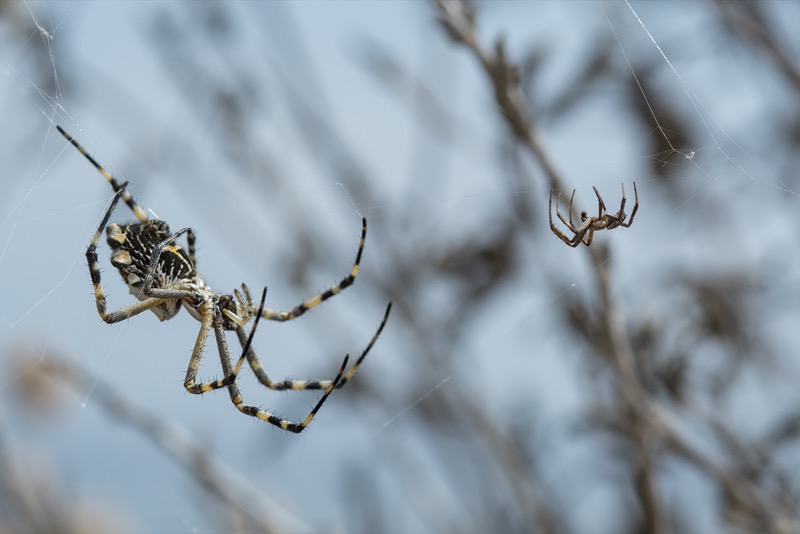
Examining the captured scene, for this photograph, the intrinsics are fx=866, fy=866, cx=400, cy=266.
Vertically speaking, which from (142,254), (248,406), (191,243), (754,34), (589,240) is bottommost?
(248,406)

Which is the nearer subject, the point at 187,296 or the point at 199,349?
the point at 187,296

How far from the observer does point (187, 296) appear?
3.34 metres

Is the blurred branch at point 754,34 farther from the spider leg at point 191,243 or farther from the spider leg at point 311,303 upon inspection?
the spider leg at point 191,243

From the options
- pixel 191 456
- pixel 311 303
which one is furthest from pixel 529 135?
pixel 191 456

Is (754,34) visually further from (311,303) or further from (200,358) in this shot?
(200,358)

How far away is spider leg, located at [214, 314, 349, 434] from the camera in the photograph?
10.4 feet

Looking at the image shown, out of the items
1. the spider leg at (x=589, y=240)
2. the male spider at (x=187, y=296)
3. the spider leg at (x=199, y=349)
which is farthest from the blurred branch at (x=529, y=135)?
the spider leg at (x=199, y=349)

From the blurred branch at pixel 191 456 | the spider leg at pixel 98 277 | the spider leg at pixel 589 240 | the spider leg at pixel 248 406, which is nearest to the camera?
the spider leg at pixel 589 240

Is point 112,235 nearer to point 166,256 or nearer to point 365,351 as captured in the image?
point 166,256

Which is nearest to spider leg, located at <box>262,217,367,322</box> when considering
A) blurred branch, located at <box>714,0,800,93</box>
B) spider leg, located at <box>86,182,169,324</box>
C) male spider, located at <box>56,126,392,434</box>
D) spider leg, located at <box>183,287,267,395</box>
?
male spider, located at <box>56,126,392,434</box>

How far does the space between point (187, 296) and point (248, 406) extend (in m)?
0.50

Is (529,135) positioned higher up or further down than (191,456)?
higher up

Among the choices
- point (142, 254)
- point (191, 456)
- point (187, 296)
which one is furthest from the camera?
point (191, 456)

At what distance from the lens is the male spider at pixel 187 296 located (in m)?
3.06
